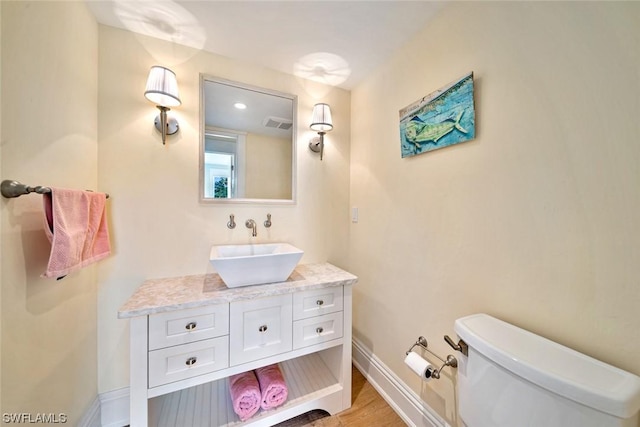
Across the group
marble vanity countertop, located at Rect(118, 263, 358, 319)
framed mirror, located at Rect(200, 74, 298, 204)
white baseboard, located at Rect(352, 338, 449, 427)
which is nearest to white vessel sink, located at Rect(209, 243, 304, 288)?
marble vanity countertop, located at Rect(118, 263, 358, 319)

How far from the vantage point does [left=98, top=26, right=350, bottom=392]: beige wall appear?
1.29 metres

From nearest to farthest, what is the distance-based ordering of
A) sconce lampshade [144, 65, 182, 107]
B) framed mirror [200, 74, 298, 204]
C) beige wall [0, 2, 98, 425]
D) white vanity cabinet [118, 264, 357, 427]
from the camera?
beige wall [0, 2, 98, 425], white vanity cabinet [118, 264, 357, 427], sconce lampshade [144, 65, 182, 107], framed mirror [200, 74, 298, 204]

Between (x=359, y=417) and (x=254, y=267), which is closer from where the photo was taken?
(x=254, y=267)

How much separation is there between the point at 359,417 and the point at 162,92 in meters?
2.21

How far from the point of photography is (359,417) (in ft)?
4.41

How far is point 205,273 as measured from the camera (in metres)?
1.47

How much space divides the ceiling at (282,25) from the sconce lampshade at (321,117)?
0.97 feet

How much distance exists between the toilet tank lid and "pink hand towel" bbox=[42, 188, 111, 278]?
5.03 ft

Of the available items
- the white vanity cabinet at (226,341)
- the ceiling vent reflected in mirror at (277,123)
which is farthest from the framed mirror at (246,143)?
the white vanity cabinet at (226,341)

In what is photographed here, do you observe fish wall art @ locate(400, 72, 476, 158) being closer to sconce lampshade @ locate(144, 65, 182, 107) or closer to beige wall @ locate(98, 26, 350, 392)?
beige wall @ locate(98, 26, 350, 392)

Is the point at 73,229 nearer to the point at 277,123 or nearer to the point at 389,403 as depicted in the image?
the point at 277,123

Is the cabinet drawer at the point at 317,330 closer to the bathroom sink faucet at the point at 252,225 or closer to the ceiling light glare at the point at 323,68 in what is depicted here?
the bathroom sink faucet at the point at 252,225

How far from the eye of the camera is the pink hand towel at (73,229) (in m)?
0.82

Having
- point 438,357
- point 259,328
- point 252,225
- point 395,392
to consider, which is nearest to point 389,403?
point 395,392
